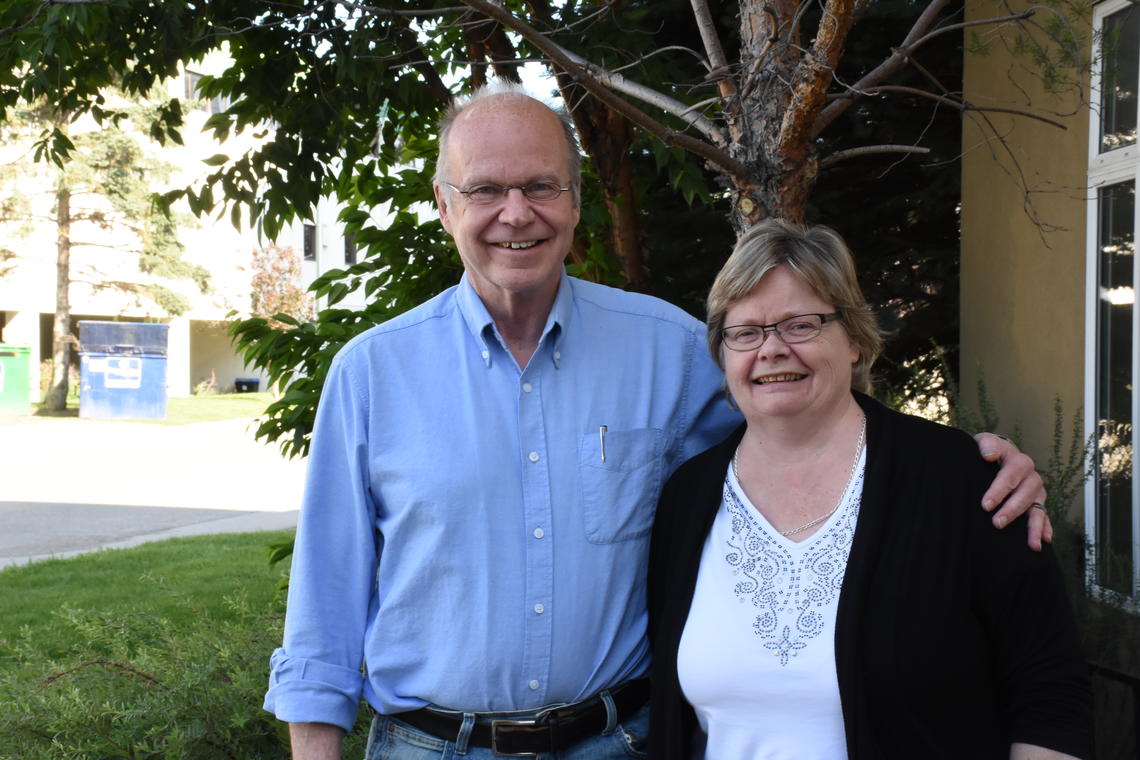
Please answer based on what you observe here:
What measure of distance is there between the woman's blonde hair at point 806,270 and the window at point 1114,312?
2.88 meters

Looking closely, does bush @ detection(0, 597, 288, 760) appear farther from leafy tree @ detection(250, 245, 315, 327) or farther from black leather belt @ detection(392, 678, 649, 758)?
leafy tree @ detection(250, 245, 315, 327)

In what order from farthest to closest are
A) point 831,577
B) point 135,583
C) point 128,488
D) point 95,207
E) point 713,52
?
point 95,207, point 128,488, point 135,583, point 713,52, point 831,577

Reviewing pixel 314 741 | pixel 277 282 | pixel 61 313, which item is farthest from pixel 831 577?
pixel 277 282

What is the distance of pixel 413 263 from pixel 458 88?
78.7 inches

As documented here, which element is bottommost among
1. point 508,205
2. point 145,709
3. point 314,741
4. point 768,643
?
point 145,709

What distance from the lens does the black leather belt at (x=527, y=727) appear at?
7.27ft

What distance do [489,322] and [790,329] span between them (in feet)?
2.03

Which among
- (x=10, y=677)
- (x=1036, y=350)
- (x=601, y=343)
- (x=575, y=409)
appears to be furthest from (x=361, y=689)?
(x=1036, y=350)

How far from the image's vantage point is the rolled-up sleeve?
2291mm

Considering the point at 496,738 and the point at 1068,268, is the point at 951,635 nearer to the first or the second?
the point at 496,738

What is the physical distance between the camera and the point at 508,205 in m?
2.29

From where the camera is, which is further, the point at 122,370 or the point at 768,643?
the point at 122,370

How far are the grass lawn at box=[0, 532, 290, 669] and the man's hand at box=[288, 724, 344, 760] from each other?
4989mm

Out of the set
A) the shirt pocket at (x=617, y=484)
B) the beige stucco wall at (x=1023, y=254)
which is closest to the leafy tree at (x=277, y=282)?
the beige stucco wall at (x=1023, y=254)
